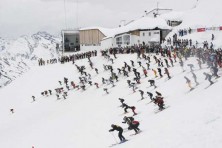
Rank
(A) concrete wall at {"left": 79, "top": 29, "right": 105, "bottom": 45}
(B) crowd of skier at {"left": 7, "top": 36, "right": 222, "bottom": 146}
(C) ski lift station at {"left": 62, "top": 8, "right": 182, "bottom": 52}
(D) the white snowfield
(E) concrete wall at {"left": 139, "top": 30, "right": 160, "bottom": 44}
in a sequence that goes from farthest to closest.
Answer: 1. (A) concrete wall at {"left": 79, "top": 29, "right": 105, "bottom": 45}
2. (C) ski lift station at {"left": 62, "top": 8, "right": 182, "bottom": 52}
3. (E) concrete wall at {"left": 139, "top": 30, "right": 160, "bottom": 44}
4. (B) crowd of skier at {"left": 7, "top": 36, "right": 222, "bottom": 146}
5. (D) the white snowfield

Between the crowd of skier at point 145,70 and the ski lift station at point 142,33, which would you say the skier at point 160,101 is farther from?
the ski lift station at point 142,33

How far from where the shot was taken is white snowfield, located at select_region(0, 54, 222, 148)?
19.0m

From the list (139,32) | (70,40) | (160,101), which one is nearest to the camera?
(160,101)

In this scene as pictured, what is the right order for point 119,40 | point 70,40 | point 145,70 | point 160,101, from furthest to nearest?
point 70,40, point 119,40, point 145,70, point 160,101

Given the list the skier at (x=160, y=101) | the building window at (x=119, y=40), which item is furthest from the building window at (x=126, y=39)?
the skier at (x=160, y=101)

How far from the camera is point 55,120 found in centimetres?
3925

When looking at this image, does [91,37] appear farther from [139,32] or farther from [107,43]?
[139,32]

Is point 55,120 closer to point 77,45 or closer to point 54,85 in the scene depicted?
point 54,85

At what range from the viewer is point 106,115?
33281 millimetres

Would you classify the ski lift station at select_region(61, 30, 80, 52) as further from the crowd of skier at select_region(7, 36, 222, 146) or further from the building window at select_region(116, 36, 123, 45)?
the crowd of skier at select_region(7, 36, 222, 146)

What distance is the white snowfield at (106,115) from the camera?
1902cm

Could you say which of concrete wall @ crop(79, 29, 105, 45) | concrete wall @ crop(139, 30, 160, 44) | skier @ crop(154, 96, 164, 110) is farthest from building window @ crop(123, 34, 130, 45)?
skier @ crop(154, 96, 164, 110)

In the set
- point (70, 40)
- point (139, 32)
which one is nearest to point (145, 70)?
point (139, 32)

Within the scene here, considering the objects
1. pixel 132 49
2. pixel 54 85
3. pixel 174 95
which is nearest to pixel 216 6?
pixel 132 49
